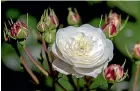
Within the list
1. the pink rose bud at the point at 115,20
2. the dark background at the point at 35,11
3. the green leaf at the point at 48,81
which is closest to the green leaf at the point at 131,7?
the dark background at the point at 35,11

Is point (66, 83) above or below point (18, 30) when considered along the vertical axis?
below

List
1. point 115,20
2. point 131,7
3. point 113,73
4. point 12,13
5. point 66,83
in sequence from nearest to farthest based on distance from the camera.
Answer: point 113,73 → point 115,20 → point 66,83 → point 131,7 → point 12,13

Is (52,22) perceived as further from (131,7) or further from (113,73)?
(131,7)

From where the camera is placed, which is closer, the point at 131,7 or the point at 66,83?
the point at 66,83

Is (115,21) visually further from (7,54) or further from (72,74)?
(7,54)

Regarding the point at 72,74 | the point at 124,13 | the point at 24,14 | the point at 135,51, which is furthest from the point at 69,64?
the point at 24,14

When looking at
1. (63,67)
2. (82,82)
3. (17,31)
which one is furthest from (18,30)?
(82,82)
